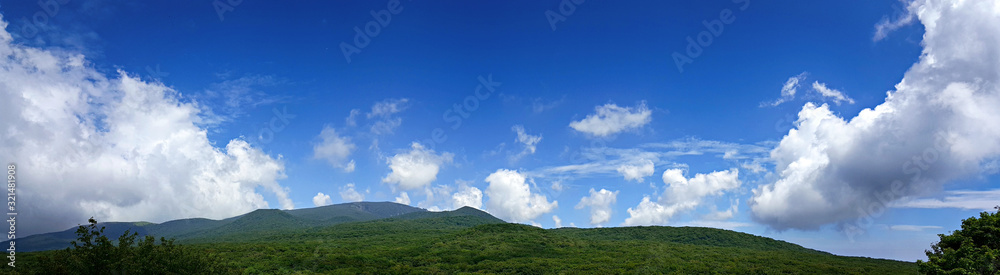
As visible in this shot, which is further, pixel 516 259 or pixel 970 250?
pixel 516 259

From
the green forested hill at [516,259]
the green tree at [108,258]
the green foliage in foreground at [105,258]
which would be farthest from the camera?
the green forested hill at [516,259]

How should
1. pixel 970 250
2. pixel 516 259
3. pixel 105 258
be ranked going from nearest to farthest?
pixel 105 258 < pixel 970 250 < pixel 516 259

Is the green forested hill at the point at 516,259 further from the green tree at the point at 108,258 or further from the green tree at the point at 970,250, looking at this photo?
the green tree at the point at 108,258

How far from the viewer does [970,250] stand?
43938 millimetres

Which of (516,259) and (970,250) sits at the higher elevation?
(970,250)

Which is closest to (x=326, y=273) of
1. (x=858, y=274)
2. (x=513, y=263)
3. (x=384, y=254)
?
(x=384, y=254)

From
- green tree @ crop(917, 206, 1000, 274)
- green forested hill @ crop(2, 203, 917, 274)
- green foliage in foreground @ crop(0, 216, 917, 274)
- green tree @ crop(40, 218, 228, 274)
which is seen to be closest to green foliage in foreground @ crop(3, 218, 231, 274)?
green tree @ crop(40, 218, 228, 274)

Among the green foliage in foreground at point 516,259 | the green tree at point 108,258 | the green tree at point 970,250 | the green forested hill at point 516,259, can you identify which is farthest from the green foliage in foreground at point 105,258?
the green tree at point 970,250

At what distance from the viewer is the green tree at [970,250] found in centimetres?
4275

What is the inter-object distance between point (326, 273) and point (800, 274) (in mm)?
94309

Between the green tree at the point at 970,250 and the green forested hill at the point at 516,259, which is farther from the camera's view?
the green forested hill at the point at 516,259

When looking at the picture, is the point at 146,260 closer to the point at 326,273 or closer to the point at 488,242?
the point at 326,273

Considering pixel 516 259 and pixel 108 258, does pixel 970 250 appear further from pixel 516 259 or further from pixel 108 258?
pixel 516 259

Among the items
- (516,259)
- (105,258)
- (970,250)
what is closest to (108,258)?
(105,258)
